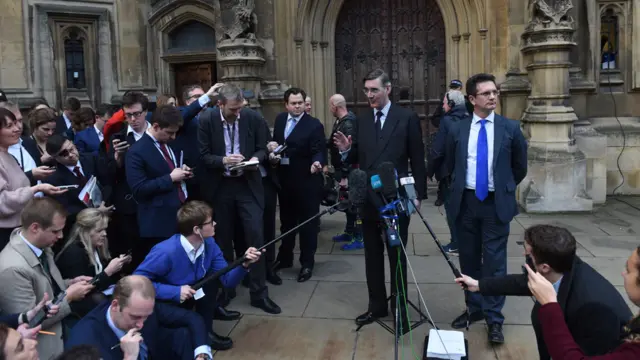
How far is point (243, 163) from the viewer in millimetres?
4602

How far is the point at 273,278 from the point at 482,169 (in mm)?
2327

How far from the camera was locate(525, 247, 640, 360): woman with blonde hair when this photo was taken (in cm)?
215

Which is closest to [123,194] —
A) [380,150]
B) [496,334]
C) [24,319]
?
[24,319]

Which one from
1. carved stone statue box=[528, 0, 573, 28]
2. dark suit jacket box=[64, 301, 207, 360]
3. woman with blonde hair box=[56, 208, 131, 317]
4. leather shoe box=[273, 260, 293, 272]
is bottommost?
leather shoe box=[273, 260, 293, 272]

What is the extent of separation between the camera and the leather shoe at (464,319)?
4.38 m

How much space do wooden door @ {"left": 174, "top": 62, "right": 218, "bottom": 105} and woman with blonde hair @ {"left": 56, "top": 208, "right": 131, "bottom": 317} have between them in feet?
28.7

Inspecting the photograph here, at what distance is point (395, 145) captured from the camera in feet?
14.4

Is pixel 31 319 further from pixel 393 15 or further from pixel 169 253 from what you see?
pixel 393 15

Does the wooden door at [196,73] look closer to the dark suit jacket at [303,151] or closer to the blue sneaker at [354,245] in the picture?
the blue sneaker at [354,245]

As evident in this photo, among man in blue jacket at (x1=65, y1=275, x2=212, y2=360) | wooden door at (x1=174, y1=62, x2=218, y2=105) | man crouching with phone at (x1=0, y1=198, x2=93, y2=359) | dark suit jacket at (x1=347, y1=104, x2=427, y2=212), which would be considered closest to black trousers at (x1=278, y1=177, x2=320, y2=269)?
dark suit jacket at (x1=347, y1=104, x2=427, y2=212)

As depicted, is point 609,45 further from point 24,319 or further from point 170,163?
point 24,319

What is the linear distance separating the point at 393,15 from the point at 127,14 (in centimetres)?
538

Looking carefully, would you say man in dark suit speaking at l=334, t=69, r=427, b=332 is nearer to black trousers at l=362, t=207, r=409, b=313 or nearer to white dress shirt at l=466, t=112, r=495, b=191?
black trousers at l=362, t=207, r=409, b=313

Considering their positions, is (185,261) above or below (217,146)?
below
